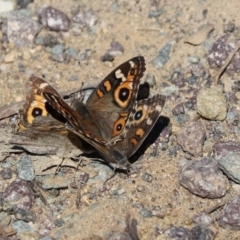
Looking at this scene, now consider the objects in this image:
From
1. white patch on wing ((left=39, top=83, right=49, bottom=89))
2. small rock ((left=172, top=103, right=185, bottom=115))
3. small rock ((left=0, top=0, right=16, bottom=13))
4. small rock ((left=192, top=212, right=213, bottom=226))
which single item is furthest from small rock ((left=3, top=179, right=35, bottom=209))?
small rock ((left=0, top=0, right=16, bottom=13))

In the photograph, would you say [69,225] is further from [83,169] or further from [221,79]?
[221,79]

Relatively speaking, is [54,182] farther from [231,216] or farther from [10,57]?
[10,57]

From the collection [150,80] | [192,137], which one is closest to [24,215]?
[192,137]

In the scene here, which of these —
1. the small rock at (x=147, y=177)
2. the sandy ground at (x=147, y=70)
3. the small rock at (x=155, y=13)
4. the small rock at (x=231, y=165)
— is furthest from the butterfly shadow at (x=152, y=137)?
the small rock at (x=155, y=13)

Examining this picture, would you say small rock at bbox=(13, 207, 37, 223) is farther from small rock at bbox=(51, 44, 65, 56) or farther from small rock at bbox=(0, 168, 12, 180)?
small rock at bbox=(51, 44, 65, 56)

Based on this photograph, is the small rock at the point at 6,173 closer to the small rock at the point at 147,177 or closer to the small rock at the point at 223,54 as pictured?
the small rock at the point at 147,177
